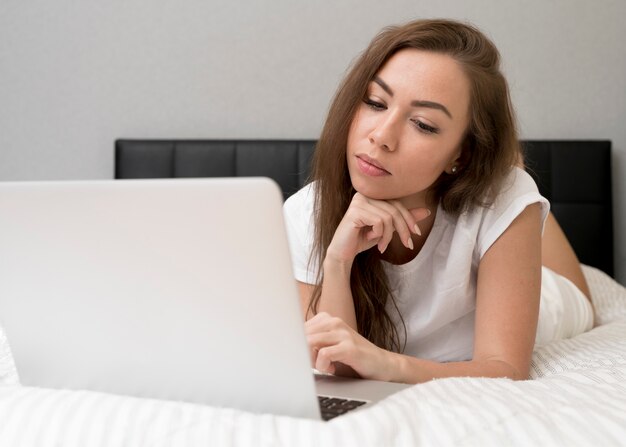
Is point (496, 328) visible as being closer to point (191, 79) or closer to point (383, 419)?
A: point (383, 419)

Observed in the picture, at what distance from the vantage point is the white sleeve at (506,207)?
1416 mm

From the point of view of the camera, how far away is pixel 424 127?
1.38 meters

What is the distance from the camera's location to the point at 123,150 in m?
3.02

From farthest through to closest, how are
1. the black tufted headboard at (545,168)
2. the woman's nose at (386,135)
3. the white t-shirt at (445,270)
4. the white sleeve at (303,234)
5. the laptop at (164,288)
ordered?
the black tufted headboard at (545,168)
the white sleeve at (303,234)
the white t-shirt at (445,270)
the woman's nose at (386,135)
the laptop at (164,288)

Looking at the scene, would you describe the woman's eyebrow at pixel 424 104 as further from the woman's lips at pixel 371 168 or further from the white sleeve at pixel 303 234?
the white sleeve at pixel 303 234

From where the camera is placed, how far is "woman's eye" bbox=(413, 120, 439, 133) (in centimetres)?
138

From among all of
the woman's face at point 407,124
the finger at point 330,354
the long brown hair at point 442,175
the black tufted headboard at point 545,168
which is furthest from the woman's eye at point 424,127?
the black tufted headboard at point 545,168

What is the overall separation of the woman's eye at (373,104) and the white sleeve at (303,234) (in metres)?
0.26

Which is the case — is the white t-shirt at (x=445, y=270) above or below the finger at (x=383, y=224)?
below

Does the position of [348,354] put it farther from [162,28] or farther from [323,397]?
[162,28]

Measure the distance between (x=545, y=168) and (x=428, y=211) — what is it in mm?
1654

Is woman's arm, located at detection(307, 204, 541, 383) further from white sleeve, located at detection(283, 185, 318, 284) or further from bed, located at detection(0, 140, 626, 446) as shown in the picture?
white sleeve, located at detection(283, 185, 318, 284)

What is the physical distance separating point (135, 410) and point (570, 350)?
3.31 feet

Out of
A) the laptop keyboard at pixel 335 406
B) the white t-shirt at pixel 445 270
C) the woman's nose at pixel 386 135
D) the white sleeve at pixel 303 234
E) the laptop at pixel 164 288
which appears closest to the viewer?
the laptop at pixel 164 288
